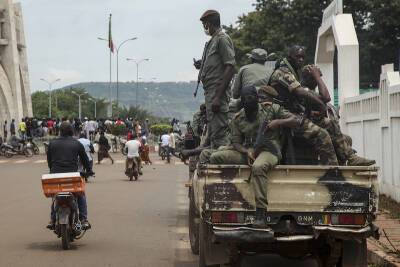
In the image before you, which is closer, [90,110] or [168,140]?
[168,140]

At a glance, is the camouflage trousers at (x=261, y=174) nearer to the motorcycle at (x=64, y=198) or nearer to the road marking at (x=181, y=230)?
the motorcycle at (x=64, y=198)

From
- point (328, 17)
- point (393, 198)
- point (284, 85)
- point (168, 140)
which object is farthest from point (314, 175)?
point (168, 140)

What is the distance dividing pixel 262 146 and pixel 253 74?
2.66m

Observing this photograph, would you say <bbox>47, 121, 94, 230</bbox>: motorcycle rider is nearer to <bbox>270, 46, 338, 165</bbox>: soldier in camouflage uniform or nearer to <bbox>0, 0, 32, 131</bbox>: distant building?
<bbox>270, 46, 338, 165</bbox>: soldier in camouflage uniform

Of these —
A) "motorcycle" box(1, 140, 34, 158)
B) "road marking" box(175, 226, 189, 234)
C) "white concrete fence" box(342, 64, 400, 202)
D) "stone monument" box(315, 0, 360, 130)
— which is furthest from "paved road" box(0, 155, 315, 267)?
"motorcycle" box(1, 140, 34, 158)

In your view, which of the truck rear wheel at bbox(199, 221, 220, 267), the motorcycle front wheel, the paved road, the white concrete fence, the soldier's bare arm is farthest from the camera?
the white concrete fence

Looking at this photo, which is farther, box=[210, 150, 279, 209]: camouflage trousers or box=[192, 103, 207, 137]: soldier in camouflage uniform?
box=[192, 103, 207, 137]: soldier in camouflage uniform

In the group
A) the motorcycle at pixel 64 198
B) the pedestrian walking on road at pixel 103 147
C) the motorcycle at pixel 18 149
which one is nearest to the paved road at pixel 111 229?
the motorcycle at pixel 64 198

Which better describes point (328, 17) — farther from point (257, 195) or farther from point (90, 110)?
point (90, 110)

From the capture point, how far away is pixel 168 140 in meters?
40.4

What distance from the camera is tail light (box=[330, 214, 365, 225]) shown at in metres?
7.51

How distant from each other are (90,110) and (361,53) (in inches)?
4322

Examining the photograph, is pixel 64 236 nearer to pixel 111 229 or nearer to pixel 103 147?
pixel 111 229

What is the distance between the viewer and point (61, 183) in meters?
11.0
